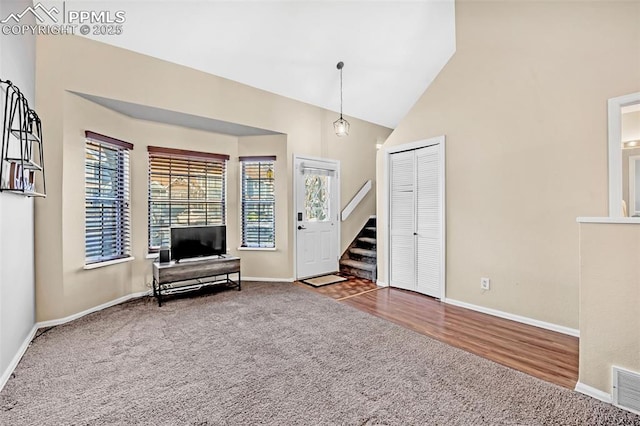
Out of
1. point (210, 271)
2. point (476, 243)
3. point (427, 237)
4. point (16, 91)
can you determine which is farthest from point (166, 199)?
point (476, 243)

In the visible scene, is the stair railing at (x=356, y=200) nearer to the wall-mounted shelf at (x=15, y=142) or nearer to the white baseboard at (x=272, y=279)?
the white baseboard at (x=272, y=279)

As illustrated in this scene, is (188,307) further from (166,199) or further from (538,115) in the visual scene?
(538,115)

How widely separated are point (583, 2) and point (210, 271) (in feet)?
16.8

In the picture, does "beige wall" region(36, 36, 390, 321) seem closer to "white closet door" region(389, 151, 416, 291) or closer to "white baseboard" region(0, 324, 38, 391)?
"white baseboard" region(0, 324, 38, 391)

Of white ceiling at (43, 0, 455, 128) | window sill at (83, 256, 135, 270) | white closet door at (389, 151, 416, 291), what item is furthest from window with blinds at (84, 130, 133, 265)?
white closet door at (389, 151, 416, 291)

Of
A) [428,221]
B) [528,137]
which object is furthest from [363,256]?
[528,137]

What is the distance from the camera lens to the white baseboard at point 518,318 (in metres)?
2.92

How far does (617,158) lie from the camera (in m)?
2.62

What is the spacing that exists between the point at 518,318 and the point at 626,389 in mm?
1442

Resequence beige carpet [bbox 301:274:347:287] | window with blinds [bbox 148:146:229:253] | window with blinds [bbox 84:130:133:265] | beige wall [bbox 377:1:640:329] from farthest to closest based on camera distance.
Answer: beige carpet [bbox 301:274:347:287], window with blinds [bbox 148:146:229:253], window with blinds [bbox 84:130:133:265], beige wall [bbox 377:1:640:329]

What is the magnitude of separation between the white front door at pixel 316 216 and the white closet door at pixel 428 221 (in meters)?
1.74

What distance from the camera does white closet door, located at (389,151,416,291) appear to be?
4.42m

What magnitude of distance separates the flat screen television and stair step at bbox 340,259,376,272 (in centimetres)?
225

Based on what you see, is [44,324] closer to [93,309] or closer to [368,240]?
[93,309]
